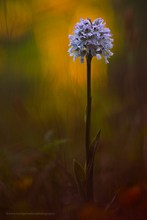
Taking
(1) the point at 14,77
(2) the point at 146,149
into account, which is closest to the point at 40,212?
(2) the point at 146,149

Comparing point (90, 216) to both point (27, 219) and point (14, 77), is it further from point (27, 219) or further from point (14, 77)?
point (14, 77)

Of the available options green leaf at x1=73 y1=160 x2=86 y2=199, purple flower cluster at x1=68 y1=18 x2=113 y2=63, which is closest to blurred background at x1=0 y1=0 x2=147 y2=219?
green leaf at x1=73 y1=160 x2=86 y2=199

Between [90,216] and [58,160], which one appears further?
[58,160]

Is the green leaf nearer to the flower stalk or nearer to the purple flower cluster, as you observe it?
the flower stalk

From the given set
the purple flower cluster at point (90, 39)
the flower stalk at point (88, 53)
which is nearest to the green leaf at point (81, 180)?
the flower stalk at point (88, 53)

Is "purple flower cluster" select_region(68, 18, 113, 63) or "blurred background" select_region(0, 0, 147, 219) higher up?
"purple flower cluster" select_region(68, 18, 113, 63)

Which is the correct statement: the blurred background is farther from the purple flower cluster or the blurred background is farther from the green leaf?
the purple flower cluster

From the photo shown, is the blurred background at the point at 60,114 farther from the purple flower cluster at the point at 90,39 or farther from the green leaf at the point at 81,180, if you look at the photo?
the purple flower cluster at the point at 90,39

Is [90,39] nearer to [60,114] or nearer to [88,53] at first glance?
[88,53]
